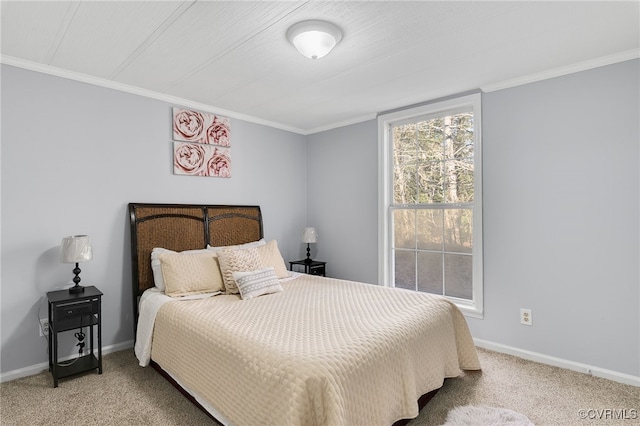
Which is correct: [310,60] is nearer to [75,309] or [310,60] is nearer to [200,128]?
[200,128]

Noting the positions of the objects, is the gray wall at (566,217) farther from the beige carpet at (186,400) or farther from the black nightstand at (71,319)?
the black nightstand at (71,319)

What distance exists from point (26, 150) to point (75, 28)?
108cm

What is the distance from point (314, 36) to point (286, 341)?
176 cm


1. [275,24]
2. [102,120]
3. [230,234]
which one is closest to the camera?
[275,24]

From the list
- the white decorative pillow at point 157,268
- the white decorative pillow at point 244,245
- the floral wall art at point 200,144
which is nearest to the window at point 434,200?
the white decorative pillow at point 244,245

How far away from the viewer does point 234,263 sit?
2.84m

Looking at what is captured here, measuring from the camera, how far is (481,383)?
239 cm

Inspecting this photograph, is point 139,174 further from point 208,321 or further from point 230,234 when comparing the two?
point 208,321

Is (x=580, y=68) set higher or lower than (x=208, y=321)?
higher

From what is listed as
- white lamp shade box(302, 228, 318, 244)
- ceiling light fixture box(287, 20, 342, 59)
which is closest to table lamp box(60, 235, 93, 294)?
ceiling light fixture box(287, 20, 342, 59)

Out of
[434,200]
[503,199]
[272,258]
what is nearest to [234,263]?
[272,258]

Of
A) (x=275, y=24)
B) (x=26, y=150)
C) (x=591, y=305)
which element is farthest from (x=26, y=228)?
(x=591, y=305)

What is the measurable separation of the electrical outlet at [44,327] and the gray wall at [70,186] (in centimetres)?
4

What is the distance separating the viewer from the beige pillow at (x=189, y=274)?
2.67 metres
